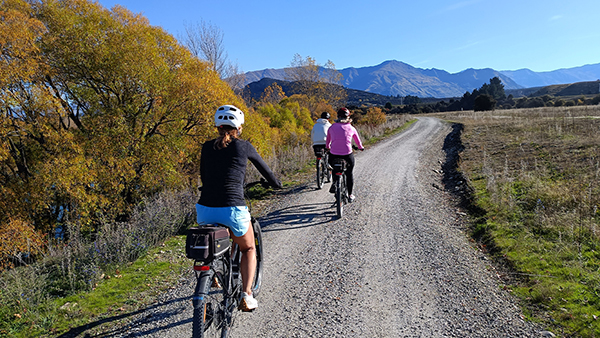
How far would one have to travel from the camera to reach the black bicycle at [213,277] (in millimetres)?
2543

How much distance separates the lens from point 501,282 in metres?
4.59

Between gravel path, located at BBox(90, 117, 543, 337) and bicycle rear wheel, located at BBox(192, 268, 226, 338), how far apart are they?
65 cm

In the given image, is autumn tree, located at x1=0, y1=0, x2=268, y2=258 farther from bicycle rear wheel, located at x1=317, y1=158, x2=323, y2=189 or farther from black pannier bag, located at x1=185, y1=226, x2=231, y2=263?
black pannier bag, located at x1=185, y1=226, x2=231, y2=263

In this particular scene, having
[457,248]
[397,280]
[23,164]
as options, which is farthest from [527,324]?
[23,164]

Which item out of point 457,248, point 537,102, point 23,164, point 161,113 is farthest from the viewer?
point 537,102

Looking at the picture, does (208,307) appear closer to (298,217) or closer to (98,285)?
(98,285)

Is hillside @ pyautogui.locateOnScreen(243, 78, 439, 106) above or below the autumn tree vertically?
above

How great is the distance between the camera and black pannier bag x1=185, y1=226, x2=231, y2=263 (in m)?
2.57

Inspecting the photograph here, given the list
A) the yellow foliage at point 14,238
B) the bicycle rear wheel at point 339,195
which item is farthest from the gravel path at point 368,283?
the yellow foliage at point 14,238

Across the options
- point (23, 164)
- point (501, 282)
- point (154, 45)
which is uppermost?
point (154, 45)

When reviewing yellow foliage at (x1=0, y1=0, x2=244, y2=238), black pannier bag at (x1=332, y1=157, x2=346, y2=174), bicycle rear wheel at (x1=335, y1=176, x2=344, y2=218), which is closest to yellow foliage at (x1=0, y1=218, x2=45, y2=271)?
yellow foliage at (x1=0, y1=0, x2=244, y2=238)

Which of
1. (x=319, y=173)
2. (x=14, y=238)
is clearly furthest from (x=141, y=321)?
(x=14, y=238)

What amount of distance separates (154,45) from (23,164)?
698 cm

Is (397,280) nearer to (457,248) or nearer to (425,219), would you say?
(457,248)
